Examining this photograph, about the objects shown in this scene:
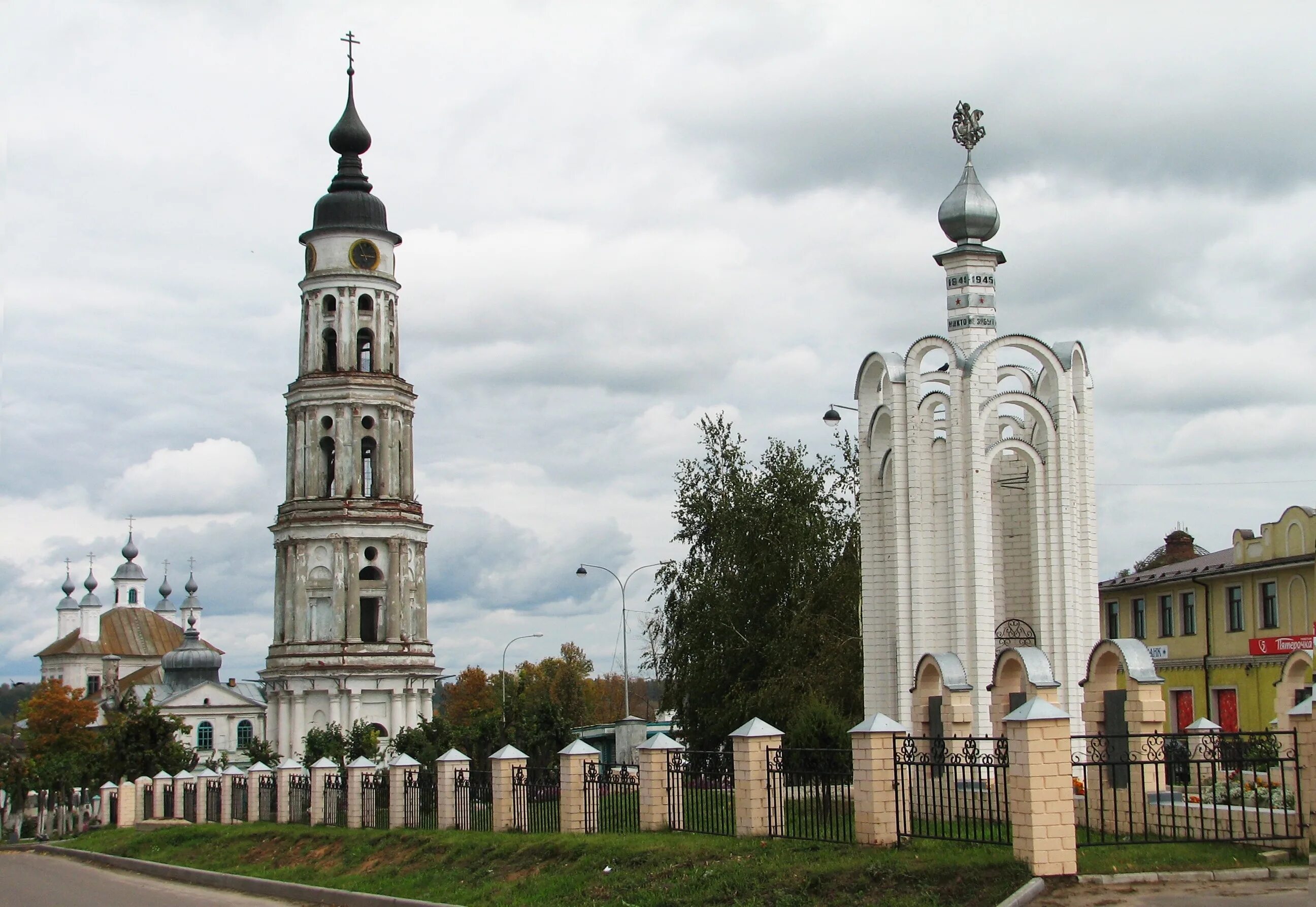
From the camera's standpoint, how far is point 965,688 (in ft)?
70.2

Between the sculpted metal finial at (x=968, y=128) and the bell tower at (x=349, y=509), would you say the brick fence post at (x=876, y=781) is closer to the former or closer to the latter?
the sculpted metal finial at (x=968, y=128)

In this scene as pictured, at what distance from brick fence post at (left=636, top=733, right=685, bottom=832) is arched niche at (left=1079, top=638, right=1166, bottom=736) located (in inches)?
215

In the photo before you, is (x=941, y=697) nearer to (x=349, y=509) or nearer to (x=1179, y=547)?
Result: (x=1179, y=547)

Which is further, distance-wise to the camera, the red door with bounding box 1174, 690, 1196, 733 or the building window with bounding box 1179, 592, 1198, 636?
the building window with bounding box 1179, 592, 1198, 636

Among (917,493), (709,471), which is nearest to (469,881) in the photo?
(917,493)

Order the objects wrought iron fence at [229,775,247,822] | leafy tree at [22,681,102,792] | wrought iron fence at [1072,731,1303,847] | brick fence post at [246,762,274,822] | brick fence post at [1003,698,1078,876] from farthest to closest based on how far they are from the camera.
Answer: leafy tree at [22,681,102,792]
wrought iron fence at [229,775,247,822]
brick fence post at [246,762,274,822]
wrought iron fence at [1072,731,1303,847]
brick fence post at [1003,698,1078,876]

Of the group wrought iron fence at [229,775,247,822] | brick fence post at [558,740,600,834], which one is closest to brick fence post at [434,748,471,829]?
brick fence post at [558,740,600,834]

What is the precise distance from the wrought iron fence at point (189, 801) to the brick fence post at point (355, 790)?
11.1 meters

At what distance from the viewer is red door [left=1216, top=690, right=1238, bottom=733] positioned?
129ft

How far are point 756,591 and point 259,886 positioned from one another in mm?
18810

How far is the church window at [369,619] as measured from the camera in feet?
192

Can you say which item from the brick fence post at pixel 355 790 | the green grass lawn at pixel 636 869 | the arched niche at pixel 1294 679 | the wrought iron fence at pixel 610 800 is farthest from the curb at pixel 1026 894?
the brick fence post at pixel 355 790

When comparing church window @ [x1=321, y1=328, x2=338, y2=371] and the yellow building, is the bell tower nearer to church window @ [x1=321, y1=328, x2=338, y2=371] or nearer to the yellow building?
church window @ [x1=321, y1=328, x2=338, y2=371]

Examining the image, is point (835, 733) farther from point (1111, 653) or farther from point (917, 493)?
point (1111, 653)
